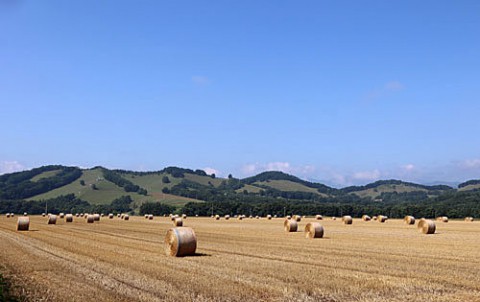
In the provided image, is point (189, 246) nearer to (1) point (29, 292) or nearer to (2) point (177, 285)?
(2) point (177, 285)

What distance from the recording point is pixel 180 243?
71.1ft

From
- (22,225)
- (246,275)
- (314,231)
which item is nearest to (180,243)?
(246,275)

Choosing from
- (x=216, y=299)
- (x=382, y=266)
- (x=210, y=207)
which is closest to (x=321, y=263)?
(x=382, y=266)

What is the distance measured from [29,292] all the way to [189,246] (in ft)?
31.1

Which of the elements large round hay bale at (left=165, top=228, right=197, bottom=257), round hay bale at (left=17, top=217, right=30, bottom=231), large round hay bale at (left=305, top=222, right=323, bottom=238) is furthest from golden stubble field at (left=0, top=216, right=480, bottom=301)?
round hay bale at (left=17, top=217, right=30, bottom=231)

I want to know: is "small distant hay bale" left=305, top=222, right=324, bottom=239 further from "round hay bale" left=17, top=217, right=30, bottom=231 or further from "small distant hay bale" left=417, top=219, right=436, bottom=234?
"round hay bale" left=17, top=217, right=30, bottom=231

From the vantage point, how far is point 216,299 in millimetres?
12023

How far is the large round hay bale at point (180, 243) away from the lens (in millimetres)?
21641

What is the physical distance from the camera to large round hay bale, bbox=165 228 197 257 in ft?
71.0

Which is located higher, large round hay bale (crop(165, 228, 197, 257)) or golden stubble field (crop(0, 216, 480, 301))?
large round hay bale (crop(165, 228, 197, 257))

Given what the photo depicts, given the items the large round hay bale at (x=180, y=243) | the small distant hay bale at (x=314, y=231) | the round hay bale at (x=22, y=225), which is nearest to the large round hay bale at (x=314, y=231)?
the small distant hay bale at (x=314, y=231)

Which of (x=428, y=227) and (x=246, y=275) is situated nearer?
(x=246, y=275)

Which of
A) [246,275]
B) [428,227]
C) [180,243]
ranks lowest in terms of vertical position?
[246,275]

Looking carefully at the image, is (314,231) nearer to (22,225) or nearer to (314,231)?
(314,231)
